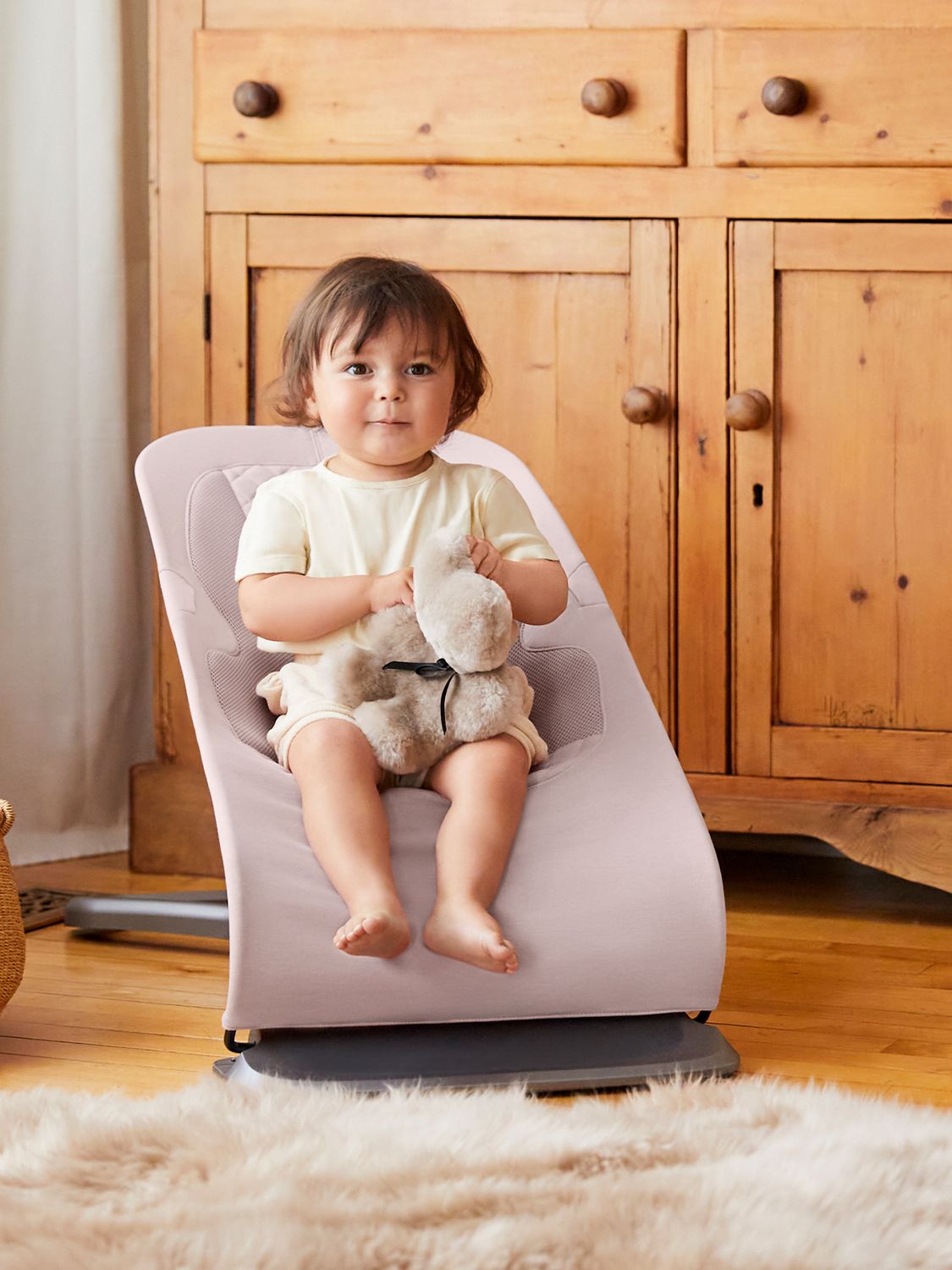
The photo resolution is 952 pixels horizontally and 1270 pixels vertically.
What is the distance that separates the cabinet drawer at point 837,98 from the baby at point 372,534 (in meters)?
0.56

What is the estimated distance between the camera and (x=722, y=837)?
6.77ft

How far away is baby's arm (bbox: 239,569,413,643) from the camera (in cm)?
132

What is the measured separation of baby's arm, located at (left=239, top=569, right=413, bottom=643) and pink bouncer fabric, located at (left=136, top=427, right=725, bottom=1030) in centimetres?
5

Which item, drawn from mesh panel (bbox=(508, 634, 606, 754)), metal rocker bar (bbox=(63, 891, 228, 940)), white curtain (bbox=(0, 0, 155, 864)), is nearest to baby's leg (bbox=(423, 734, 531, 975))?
mesh panel (bbox=(508, 634, 606, 754))

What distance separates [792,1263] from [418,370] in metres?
0.86

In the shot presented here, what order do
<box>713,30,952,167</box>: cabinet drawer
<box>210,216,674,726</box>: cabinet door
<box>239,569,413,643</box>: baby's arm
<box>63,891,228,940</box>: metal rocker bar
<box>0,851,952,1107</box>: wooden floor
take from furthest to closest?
1. <box>210,216,674,726</box>: cabinet door
2. <box>713,30,952,167</box>: cabinet drawer
3. <box>63,891,228,940</box>: metal rocker bar
4. <box>239,569,413,643</box>: baby's arm
5. <box>0,851,952,1107</box>: wooden floor

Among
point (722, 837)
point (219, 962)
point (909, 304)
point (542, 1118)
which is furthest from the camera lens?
point (722, 837)

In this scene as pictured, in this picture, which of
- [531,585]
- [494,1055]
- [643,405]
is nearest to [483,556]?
[531,585]

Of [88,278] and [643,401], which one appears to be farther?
[88,278]

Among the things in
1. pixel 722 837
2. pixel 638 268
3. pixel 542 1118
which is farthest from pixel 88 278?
pixel 542 1118

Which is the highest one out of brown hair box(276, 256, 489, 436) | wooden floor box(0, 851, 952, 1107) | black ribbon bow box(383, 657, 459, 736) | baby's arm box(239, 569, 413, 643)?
brown hair box(276, 256, 489, 436)

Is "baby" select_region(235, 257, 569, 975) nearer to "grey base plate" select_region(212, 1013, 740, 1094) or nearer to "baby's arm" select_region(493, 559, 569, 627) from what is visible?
"baby's arm" select_region(493, 559, 569, 627)

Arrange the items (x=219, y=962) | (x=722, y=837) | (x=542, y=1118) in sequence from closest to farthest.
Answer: (x=542, y=1118) < (x=219, y=962) < (x=722, y=837)

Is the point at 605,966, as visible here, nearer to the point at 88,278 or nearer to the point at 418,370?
the point at 418,370
